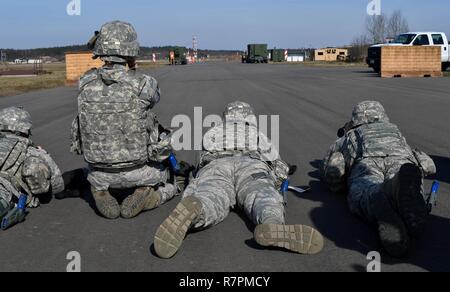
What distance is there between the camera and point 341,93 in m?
18.9

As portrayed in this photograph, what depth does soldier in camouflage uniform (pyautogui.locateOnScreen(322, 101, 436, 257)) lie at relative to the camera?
12.8 ft

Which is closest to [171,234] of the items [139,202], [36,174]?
[139,202]

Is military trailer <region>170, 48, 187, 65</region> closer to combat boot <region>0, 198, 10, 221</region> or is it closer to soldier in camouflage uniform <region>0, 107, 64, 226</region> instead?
soldier in camouflage uniform <region>0, 107, 64, 226</region>

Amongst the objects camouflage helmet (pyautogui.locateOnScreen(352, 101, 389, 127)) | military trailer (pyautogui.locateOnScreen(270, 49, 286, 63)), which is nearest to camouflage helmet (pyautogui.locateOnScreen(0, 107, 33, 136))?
camouflage helmet (pyautogui.locateOnScreen(352, 101, 389, 127))

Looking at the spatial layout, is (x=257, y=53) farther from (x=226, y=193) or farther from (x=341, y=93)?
(x=226, y=193)

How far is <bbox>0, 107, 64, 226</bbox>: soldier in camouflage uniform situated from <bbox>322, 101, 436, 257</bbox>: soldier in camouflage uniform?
2.99 m

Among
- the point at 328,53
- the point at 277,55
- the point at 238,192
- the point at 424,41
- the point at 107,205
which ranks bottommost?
the point at 107,205

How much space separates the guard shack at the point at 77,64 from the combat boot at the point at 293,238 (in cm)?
2519

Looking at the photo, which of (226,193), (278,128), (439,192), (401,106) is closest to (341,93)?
(401,106)

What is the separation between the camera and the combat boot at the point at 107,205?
523 cm

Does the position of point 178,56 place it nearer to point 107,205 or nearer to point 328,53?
point 328,53

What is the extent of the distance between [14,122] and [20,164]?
1.55ft

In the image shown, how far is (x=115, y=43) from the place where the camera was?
17.3 ft
